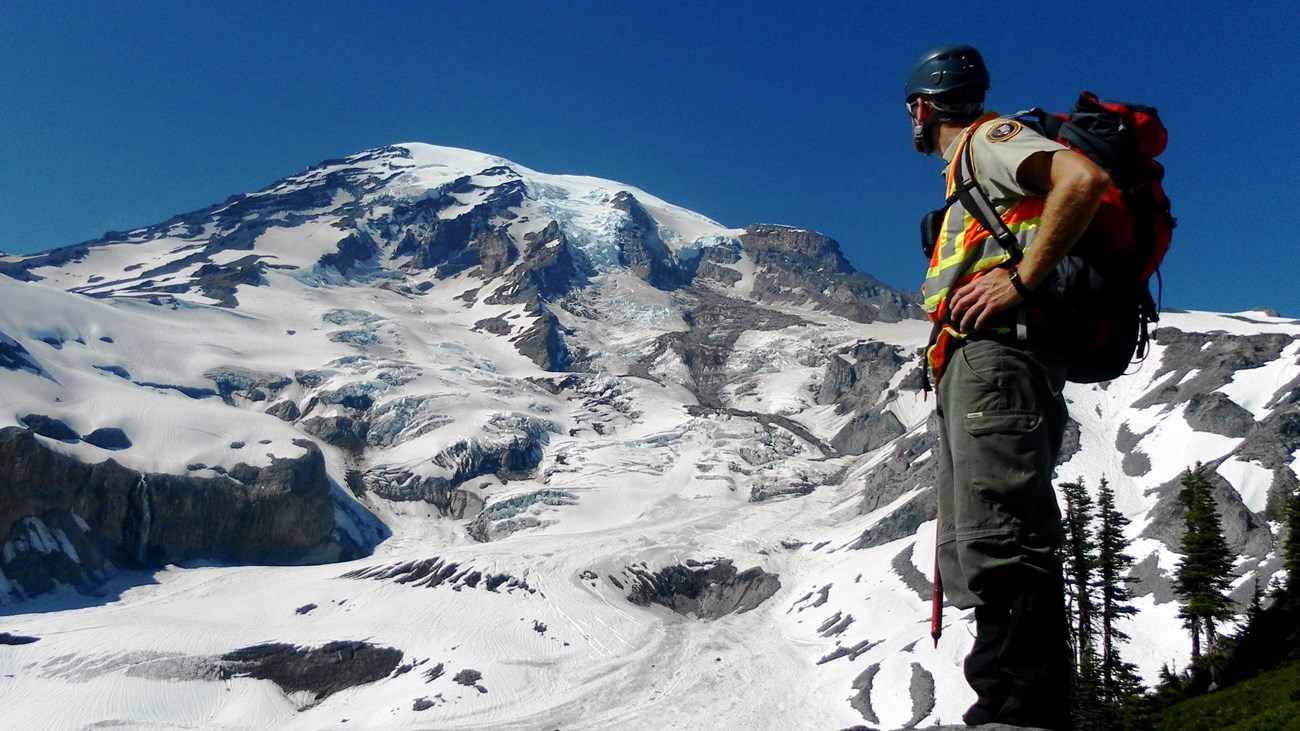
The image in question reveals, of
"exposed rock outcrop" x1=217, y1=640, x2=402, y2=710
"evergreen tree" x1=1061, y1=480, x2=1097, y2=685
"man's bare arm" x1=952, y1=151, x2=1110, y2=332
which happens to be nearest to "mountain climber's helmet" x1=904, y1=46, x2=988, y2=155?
"man's bare arm" x1=952, y1=151, x2=1110, y2=332

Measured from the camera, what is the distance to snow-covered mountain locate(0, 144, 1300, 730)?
7188cm

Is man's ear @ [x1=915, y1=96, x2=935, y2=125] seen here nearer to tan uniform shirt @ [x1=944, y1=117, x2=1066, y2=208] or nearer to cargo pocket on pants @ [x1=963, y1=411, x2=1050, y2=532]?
tan uniform shirt @ [x1=944, y1=117, x2=1066, y2=208]

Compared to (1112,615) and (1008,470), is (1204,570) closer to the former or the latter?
(1112,615)

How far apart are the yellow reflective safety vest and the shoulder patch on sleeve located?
193 mm

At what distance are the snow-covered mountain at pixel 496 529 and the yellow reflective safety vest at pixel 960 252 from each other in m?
47.0

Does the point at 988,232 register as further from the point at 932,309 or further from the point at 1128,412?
the point at 1128,412

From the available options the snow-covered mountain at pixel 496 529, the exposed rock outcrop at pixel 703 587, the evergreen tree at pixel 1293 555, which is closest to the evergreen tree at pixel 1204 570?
the evergreen tree at pixel 1293 555

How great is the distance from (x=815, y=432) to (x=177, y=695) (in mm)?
120628

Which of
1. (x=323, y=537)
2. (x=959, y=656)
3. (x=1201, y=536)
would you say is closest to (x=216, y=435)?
(x=323, y=537)

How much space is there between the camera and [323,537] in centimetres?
12938

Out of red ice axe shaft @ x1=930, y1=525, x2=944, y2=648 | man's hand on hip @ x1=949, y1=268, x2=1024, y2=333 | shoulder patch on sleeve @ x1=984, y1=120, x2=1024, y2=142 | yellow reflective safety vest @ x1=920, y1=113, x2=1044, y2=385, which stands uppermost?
shoulder patch on sleeve @ x1=984, y1=120, x2=1024, y2=142

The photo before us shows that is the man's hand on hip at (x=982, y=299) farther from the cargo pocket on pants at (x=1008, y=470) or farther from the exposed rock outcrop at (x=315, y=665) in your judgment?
the exposed rock outcrop at (x=315, y=665)

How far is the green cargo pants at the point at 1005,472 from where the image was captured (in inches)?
191

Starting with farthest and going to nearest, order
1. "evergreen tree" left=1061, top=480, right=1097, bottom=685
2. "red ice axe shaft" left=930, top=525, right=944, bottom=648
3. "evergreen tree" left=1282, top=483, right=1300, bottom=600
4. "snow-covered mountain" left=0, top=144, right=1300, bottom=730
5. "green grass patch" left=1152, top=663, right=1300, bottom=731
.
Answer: "snow-covered mountain" left=0, top=144, right=1300, bottom=730 → "evergreen tree" left=1282, top=483, right=1300, bottom=600 → "evergreen tree" left=1061, top=480, right=1097, bottom=685 → "green grass patch" left=1152, top=663, right=1300, bottom=731 → "red ice axe shaft" left=930, top=525, right=944, bottom=648
